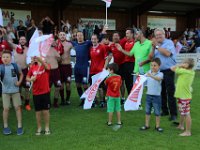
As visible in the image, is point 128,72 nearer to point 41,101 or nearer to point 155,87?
point 155,87

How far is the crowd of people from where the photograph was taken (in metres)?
6.00

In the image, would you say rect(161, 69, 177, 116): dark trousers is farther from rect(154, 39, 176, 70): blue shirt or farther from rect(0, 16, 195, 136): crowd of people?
rect(154, 39, 176, 70): blue shirt

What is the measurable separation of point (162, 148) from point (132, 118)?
2.12 metres

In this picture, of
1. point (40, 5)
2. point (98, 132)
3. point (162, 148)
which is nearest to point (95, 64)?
point (98, 132)

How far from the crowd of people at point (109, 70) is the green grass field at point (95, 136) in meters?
0.23

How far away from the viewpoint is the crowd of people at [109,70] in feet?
19.7

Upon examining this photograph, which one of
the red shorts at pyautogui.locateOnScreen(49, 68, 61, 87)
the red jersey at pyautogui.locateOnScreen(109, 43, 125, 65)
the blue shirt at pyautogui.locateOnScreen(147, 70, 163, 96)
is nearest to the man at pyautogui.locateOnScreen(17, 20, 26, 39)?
the red shorts at pyautogui.locateOnScreen(49, 68, 61, 87)

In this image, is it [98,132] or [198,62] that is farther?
[198,62]

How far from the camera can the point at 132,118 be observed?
7387 mm

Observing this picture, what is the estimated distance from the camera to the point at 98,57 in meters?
8.34

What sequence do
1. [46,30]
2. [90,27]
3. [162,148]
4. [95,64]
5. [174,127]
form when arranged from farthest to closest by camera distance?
[90,27]
[46,30]
[95,64]
[174,127]
[162,148]

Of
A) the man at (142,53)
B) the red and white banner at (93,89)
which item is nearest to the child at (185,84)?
the man at (142,53)

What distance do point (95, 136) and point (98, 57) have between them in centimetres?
283

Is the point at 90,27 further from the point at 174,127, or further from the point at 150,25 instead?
the point at 174,127
